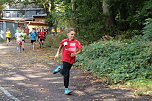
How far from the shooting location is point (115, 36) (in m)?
21.7

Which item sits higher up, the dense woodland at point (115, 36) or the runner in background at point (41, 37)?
the dense woodland at point (115, 36)

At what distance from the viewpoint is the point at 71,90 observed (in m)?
10.5

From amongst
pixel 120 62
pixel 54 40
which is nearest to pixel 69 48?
pixel 120 62

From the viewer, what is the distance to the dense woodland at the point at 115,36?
12.0m

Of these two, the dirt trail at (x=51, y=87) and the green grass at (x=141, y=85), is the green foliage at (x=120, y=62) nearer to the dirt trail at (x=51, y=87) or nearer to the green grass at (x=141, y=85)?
the green grass at (x=141, y=85)

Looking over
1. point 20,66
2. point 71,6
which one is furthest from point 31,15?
point 20,66

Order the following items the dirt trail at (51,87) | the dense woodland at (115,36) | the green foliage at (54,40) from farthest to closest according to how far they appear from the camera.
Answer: the green foliage at (54,40), the dense woodland at (115,36), the dirt trail at (51,87)

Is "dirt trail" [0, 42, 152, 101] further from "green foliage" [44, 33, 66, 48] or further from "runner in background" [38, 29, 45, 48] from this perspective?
"runner in background" [38, 29, 45, 48]

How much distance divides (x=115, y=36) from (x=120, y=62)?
8.77 meters

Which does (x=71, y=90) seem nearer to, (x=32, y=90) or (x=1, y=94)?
(x=32, y=90)

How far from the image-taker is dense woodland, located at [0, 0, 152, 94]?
473 inches

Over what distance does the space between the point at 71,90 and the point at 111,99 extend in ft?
5.63

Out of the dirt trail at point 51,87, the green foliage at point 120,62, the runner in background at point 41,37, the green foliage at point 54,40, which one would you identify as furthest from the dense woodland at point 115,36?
the runner in background at point 41,37

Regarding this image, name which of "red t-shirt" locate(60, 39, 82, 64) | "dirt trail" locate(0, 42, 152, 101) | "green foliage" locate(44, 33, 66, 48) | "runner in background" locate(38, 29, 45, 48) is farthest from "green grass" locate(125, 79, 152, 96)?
"runner in background" locate(38, 29, 45, 48)
